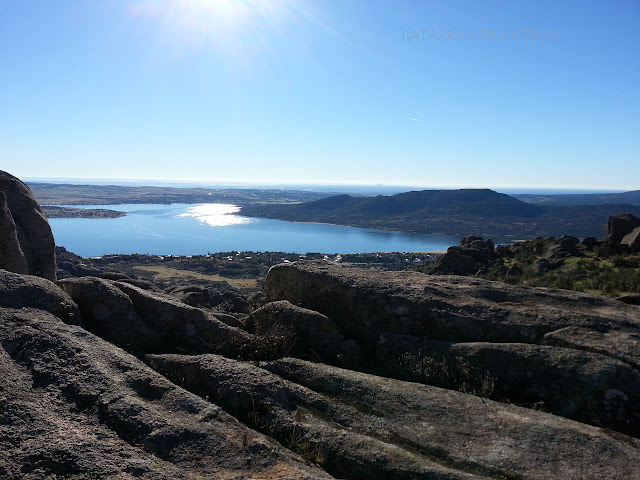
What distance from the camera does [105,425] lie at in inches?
191

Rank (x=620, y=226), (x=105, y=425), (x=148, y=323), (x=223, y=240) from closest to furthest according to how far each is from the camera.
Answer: (x=105, y=425) → (x=148, y=323) → (x=620, y=226) → (x=223, y=240)

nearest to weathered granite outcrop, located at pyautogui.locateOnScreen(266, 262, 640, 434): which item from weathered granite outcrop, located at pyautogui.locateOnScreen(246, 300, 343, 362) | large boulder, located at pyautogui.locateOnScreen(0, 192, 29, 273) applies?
weathered granite outcrop, located at pyautogui.locateOnScreen(246, 300, 343, 362)

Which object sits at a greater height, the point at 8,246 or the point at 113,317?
the point at 8,246

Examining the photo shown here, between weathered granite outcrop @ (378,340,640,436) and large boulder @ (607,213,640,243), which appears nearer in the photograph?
weathered granite outcrop @ (378,340,640,436)

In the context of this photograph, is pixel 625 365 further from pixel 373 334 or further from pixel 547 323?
pixel 373 334

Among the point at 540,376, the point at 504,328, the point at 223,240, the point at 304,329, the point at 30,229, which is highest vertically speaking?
the point at 30,229

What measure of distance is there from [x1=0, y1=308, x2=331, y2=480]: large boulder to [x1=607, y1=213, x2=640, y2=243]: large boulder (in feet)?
115

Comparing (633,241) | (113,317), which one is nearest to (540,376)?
(113,317)

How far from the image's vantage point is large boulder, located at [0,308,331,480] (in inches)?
167

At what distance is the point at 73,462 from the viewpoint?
420 cm

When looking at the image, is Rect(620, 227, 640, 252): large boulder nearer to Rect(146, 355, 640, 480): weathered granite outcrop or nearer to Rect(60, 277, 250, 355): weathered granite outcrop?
Rect(146, 355, 640, 480): weathered granite outcrop

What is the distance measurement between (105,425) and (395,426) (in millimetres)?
3611

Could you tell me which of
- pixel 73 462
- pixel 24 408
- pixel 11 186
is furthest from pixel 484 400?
pixel 11 186

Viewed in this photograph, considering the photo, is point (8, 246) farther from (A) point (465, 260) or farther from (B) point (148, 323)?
(A) point (465, 260)
